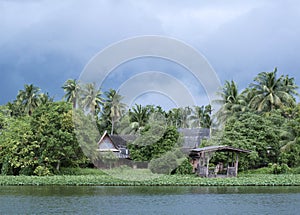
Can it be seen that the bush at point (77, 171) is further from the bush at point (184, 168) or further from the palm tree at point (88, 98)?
the palm tree at point (88, 98)

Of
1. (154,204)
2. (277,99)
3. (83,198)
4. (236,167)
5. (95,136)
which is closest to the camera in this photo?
(154,204)

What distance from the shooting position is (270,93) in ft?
109

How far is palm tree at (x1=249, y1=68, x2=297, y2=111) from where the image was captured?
33.2 metres

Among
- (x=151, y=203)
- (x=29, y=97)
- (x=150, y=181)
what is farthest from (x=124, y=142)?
(x=151, y=203)

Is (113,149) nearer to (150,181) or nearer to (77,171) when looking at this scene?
(77,171)

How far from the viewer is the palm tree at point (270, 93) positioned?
33219 mm

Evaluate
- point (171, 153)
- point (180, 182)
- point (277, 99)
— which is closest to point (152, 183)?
point (180, 182)

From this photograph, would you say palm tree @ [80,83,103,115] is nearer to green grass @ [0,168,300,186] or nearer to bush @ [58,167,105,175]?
bush @ [58,167,105,175]

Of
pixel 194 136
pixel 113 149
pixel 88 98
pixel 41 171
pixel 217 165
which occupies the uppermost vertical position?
pixel 88 98

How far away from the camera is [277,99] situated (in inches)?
1305

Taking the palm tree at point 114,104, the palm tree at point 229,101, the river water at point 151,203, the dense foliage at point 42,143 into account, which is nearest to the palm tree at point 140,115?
the palm tree at point 114,104

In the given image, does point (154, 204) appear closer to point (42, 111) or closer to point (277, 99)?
point (42, 111)

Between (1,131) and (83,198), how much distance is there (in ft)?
54.9

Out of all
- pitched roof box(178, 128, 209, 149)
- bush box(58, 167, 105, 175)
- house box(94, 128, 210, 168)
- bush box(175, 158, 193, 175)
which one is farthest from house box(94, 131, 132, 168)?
pitched roof box(178, 128, 209, 149)
